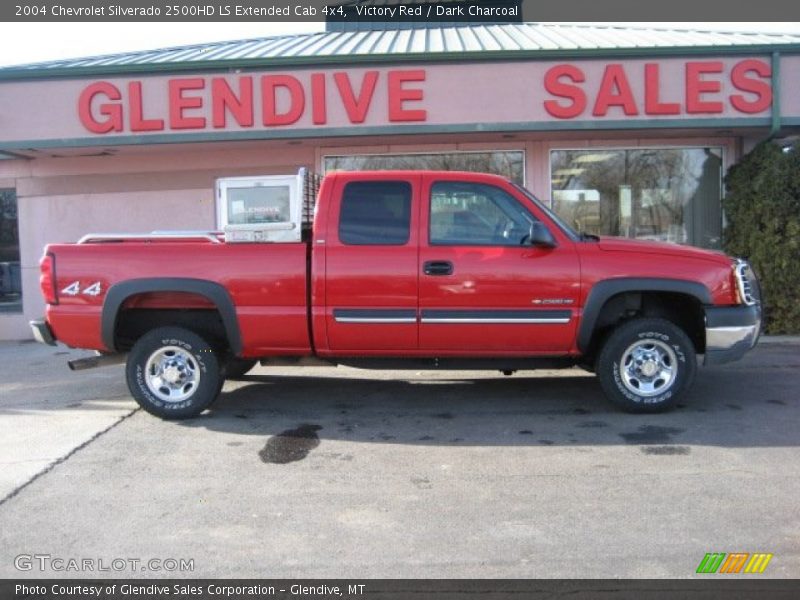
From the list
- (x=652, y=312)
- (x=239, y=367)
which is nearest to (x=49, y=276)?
(x=239, y=367)

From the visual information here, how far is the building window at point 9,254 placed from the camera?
12141mm

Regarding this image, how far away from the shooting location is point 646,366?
6.11 m

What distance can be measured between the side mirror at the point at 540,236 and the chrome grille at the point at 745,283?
5.12ft

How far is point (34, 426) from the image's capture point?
6297 mm

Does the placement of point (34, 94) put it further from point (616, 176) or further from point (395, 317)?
point (616, 176)

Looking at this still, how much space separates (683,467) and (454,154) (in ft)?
24.5

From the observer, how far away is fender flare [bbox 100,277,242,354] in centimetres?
611

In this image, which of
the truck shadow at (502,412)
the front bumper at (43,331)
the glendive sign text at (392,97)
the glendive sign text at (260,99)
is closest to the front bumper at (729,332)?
the truck shadow at (502,412)

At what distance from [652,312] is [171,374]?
4291mm

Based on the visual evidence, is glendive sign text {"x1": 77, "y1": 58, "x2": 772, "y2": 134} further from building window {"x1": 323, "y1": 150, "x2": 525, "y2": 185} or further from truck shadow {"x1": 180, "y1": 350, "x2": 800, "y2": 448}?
truck shadow {"x1": 180, "y1": 350, "x2": 800, "y2": 448}

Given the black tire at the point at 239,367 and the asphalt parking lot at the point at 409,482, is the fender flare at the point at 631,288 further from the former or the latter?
the black tire at the point at 239,367

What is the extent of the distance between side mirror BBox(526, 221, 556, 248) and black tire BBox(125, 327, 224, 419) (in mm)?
2924

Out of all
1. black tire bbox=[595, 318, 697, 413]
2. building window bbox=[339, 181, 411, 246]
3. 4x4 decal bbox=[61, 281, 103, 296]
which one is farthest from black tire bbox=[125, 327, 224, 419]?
black tire bbox=[595, 318, 697, 413]
